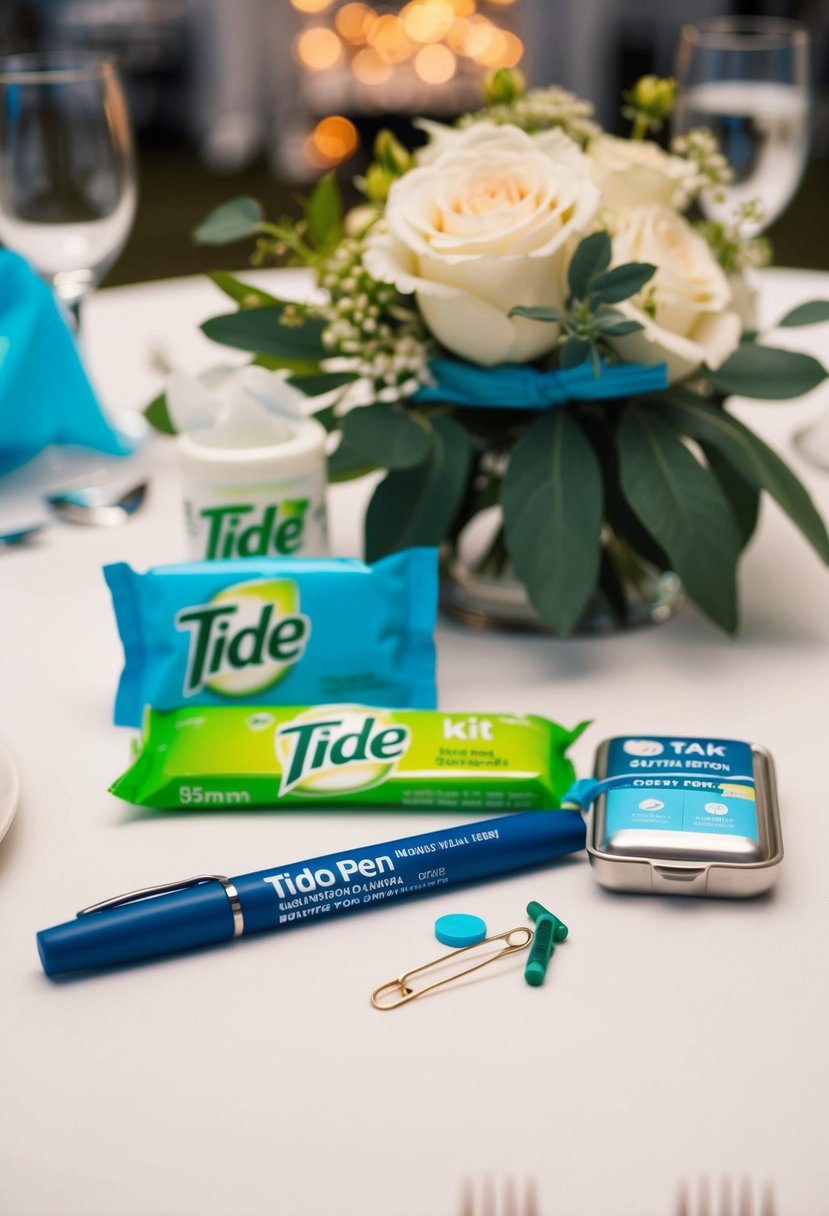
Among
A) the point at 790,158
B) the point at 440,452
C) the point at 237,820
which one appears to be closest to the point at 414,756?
the point at 237,820

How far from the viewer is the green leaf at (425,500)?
0.66 metres

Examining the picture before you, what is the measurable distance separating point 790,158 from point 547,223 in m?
0.37

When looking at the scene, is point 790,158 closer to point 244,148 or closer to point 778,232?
point 778,232

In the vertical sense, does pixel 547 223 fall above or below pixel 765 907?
above

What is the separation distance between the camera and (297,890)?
0.47 m

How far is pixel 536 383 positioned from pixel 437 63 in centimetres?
383

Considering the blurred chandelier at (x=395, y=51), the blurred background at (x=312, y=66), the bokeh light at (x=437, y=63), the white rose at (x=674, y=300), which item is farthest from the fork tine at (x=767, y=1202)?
the bokeh light at (x=437, y=63)

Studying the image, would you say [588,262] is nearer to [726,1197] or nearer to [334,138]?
[726,1197]

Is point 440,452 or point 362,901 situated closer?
point 362,901

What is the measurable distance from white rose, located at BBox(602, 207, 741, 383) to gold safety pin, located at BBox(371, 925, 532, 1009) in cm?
30

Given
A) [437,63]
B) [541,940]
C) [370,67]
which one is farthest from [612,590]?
[370,67]

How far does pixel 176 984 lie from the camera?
452 mm

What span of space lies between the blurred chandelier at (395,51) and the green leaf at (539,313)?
3.53 meters

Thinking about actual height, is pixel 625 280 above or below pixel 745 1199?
above
